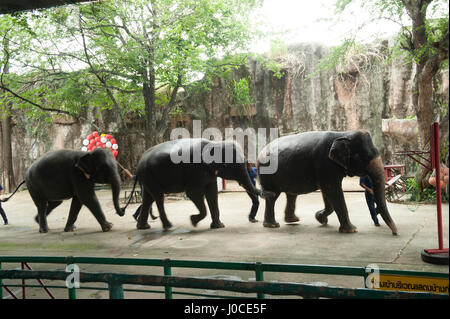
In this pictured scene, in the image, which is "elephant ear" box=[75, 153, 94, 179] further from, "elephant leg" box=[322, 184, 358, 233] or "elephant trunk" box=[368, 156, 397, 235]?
"elephant trunk" box=[368, 156, 397, 235]

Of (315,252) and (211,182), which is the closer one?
(315,252)

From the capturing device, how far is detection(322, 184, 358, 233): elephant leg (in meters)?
5.43

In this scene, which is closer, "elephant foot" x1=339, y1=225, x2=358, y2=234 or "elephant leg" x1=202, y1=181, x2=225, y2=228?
"elephant foot" x1=339, y1=225, x2=358, y2=234

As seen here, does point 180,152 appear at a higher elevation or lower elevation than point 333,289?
higher

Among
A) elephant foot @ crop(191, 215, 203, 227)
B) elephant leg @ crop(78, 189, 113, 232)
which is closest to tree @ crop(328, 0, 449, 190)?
elephant foot @ crop(191, 215, 203, 227)

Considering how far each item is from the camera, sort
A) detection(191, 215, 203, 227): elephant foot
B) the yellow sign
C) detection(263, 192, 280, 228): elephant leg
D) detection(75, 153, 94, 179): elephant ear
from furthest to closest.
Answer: detection(75, 153, 94, 179): elephant ear → detection(191, 215, 203, 227): elephant foot → detection(263, 192, 280, 228): elephant leg → the yellow sign

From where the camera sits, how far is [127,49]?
7934mm

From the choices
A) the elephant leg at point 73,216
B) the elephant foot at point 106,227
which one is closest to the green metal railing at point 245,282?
the elephant foot at point 106,227

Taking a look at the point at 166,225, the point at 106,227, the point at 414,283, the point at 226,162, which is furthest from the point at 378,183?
the point at 106,227

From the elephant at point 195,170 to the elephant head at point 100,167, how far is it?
0.54m
